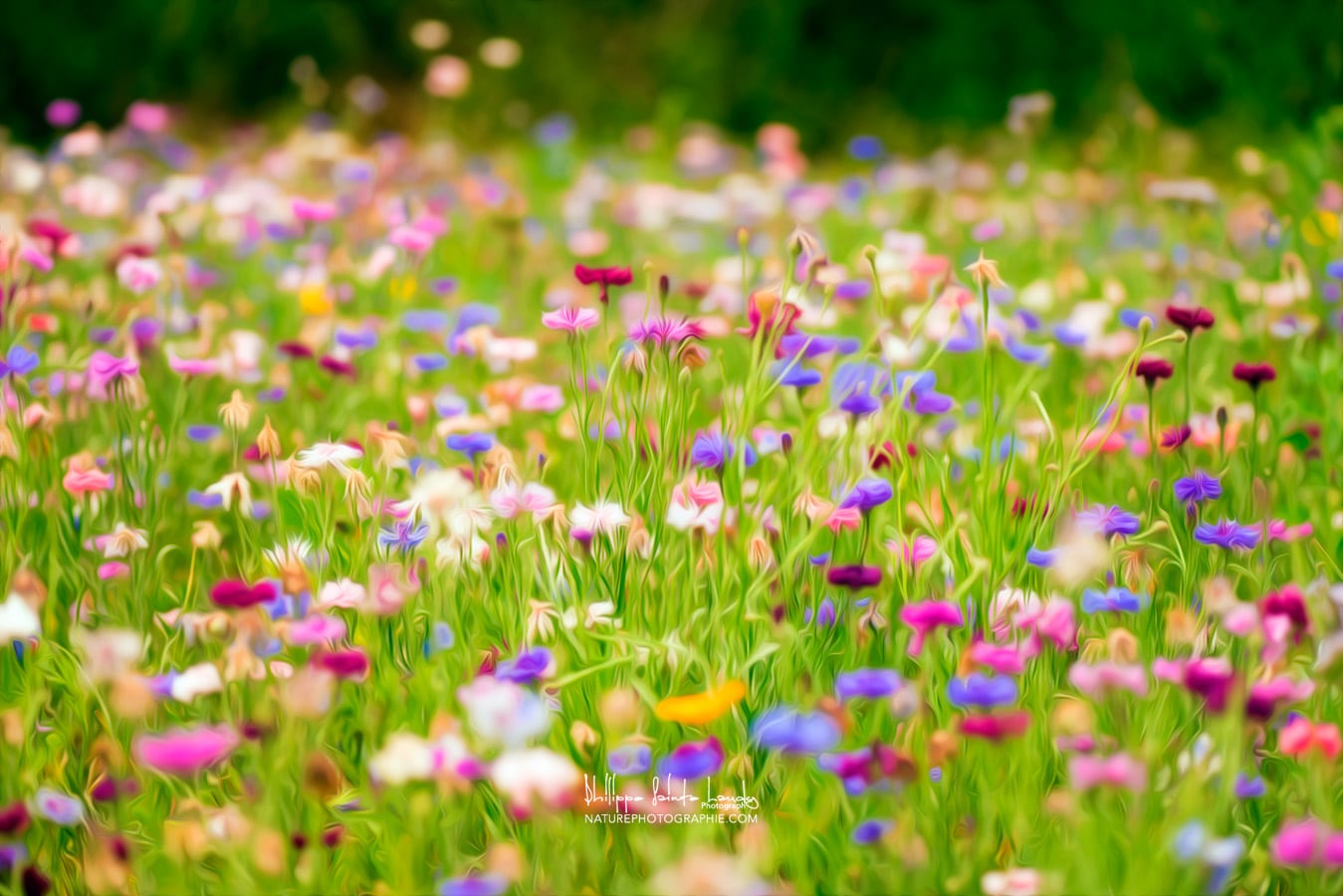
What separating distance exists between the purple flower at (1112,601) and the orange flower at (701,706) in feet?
1.49

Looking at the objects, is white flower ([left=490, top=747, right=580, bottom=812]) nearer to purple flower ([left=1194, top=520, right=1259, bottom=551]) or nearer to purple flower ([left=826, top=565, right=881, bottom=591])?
purple flower ([left=826, top=565, right=881, bottom=591])

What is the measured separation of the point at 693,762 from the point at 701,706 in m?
0.06

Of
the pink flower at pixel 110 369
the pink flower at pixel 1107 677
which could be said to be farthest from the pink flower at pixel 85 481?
the pink flower at pixel 1107 677

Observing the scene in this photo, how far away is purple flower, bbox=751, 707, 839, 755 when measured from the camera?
1162 millimetres

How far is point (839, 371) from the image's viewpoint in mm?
1812

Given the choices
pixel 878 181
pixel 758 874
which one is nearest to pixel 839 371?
pixel 758 874

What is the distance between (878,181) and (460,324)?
8.68ft

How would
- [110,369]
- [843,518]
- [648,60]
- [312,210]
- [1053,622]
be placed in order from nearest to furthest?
1. [1053,622]
2. [843,518]
3. [110,369]
4. [312,210]
5. [648,60]

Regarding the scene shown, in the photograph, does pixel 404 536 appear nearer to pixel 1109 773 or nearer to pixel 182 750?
pixel 182 750

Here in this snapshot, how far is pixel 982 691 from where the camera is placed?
1.23m

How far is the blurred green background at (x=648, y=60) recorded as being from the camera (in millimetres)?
5566

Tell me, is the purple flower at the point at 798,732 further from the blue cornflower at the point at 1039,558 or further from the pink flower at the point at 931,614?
the blue cornflower at the point at 1039,558

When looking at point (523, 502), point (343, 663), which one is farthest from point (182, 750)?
point (523, 502)

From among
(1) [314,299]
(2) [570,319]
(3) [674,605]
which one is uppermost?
(2) [570,319]
